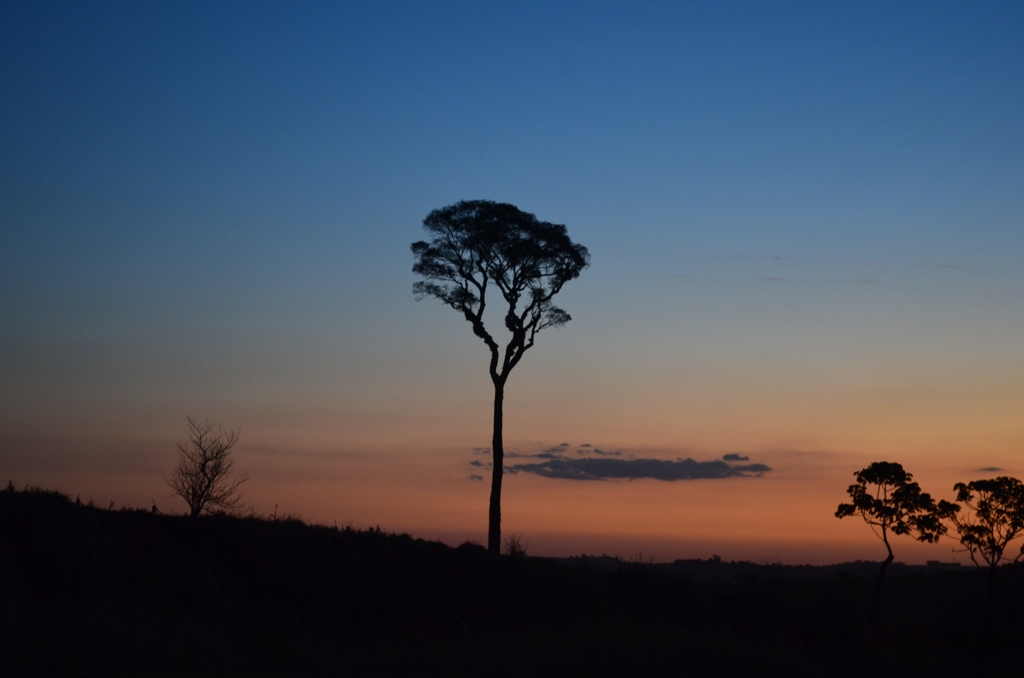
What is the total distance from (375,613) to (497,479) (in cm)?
984

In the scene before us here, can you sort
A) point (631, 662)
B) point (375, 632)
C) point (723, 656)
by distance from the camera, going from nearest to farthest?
point (631, 662) < point (723, 656) < point (375, 632)

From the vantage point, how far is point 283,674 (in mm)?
16156

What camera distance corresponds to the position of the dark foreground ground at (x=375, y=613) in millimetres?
17266

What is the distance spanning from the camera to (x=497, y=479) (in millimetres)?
34031

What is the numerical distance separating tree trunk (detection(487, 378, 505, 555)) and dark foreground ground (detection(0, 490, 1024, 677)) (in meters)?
2.93

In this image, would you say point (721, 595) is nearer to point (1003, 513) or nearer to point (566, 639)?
point (566, 639)

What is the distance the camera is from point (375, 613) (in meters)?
25.0

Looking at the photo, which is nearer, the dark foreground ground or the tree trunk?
the dark foreground ground

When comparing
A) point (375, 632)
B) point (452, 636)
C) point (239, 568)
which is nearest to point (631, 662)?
point (452, 636)

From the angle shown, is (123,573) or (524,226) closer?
(123,573)

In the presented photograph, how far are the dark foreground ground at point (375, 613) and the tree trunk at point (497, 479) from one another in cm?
293

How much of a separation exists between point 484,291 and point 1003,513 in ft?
80.6

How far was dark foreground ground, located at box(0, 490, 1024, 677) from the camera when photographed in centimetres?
1727

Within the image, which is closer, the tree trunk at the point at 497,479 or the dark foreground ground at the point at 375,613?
the dark foreground ground at the point at 375,613
